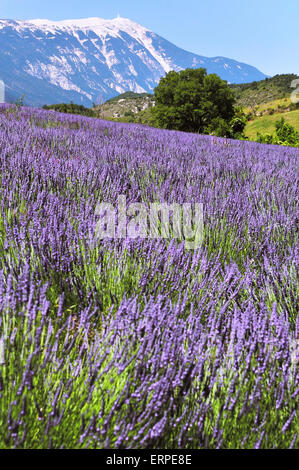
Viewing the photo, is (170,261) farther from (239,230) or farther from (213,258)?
(239,230)

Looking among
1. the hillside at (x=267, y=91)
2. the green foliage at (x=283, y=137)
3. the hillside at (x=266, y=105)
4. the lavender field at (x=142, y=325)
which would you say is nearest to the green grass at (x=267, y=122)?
the hillside at (x=266, y=105)

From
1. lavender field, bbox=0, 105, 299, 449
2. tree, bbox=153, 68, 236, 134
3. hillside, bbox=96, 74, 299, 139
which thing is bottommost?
lavender field, bbox=0, 105, 299, 449

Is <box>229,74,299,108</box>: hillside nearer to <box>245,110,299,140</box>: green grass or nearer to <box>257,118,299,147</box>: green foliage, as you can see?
<box>245,110,299,140</box>: green grass

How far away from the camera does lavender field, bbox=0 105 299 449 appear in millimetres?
689

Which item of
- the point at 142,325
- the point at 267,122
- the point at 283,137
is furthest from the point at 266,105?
the point at 142,325

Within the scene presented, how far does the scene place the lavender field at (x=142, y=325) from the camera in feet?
2.26

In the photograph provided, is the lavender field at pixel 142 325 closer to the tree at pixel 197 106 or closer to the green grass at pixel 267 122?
the tree at pixel 197 106

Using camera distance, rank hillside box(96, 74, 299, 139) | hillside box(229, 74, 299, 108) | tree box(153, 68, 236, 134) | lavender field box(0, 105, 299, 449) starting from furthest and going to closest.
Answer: hillside box(229, 74, 299, 108), hillside box(96, 74, 299, 139), tree box(153, 68, 236, 134), lavender field box(0, 105, 299, 449)

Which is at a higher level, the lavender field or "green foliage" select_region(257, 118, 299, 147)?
"green foliage" select_region(257, 118, 299, 147)

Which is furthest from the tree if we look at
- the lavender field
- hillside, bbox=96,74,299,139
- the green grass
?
the lavender field

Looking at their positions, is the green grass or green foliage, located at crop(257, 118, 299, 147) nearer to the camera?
green foliage, located at crop(257, 118, 299, 147)

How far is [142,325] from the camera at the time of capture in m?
0.83

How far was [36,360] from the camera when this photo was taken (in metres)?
0.76
